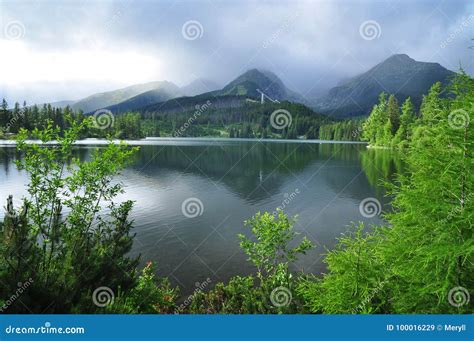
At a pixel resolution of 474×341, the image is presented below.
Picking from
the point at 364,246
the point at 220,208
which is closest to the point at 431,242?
the point at 364,246

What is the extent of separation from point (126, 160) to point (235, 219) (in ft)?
59.8

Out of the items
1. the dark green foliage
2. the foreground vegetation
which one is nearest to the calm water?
the dark green foliage

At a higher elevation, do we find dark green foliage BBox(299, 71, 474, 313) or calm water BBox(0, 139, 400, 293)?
dark green foliage BBox(299, 71, 474, 313)

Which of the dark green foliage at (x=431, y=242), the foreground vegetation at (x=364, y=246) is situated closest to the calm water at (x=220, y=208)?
the dark green foliage at (x=431, y=242)

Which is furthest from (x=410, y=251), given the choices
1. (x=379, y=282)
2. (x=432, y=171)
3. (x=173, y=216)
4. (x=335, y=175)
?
(x=335, y=175)

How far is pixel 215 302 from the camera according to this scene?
11875 millimetres

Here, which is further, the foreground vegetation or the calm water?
the calm water

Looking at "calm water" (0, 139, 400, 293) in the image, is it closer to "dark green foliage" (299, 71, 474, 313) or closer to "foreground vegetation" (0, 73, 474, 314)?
"dark green foliage" (299, 71, 474, 313)

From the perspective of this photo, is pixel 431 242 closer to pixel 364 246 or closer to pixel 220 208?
pixel 364 246

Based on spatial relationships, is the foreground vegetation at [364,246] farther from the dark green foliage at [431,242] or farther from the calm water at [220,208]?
the calm water at [220,208]

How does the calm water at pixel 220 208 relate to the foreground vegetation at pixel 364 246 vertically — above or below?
below

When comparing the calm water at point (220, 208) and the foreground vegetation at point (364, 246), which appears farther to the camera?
the calm water at point (220, 208)

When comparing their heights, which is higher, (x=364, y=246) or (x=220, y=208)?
(x=364, y=246)

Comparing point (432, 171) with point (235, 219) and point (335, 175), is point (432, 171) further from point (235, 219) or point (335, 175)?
point (335, 175)
